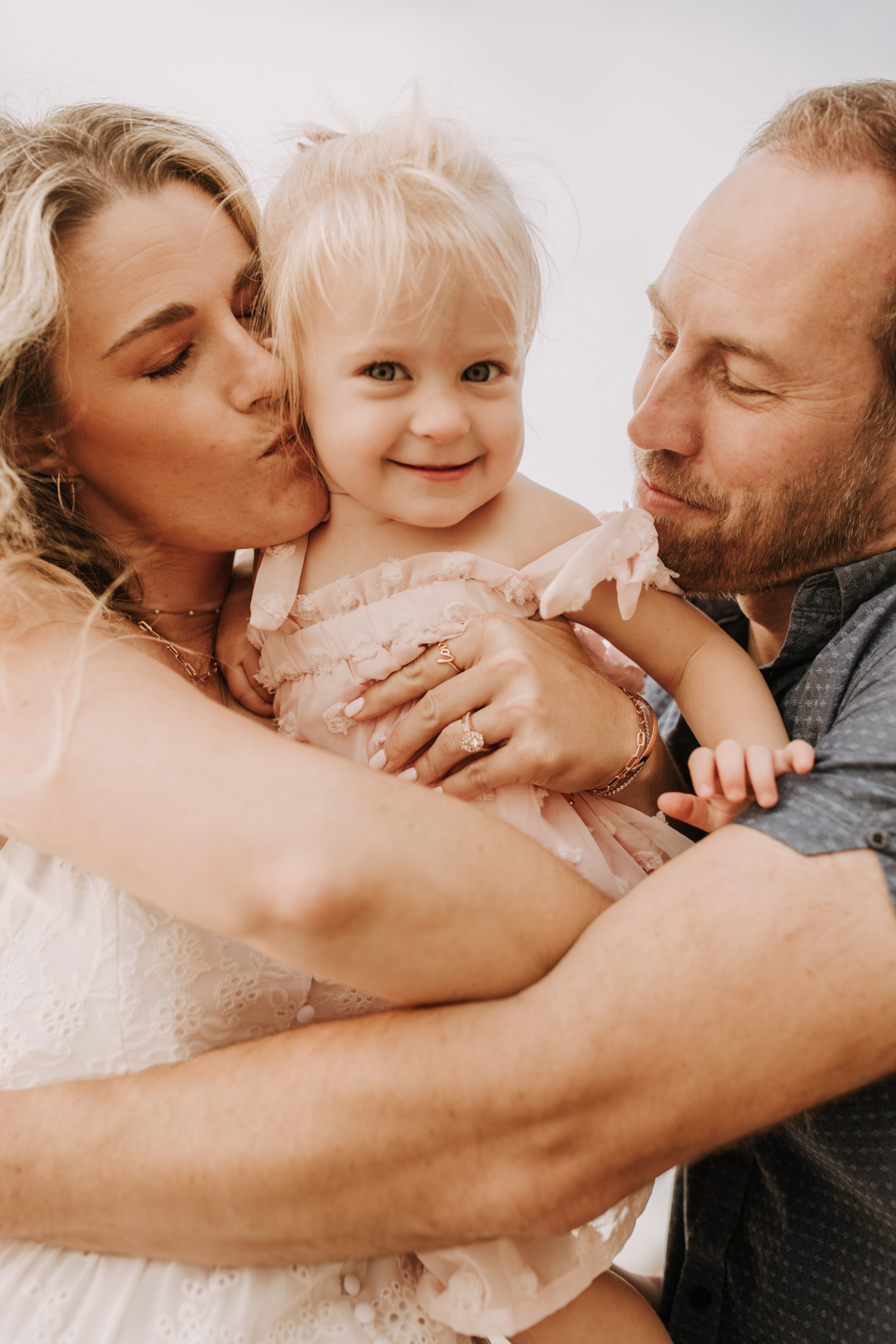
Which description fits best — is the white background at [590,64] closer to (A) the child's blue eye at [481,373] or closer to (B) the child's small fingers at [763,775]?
(A) the child's blue eye at [481,373]

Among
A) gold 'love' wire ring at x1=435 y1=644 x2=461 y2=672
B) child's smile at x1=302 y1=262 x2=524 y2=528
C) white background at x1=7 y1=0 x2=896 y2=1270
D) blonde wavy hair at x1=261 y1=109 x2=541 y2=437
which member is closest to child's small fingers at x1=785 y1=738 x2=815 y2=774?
gold 'love' wire ring at x1=435 y1=644 x2=461 y2=672

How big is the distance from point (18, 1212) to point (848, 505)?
5.41 ft

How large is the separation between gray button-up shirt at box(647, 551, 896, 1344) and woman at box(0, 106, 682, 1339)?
0.32m

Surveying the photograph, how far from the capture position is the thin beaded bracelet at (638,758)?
1.43 meters

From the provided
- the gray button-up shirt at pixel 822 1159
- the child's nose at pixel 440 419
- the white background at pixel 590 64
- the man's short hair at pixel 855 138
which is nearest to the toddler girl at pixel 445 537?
the child's nose at pixel 440 419

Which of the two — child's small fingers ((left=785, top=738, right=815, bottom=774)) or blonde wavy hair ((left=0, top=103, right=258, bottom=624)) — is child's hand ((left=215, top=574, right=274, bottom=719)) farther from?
child's small fingers ((left=785, top=738, right=815, bottom=774))

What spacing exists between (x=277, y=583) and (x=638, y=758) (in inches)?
25.6

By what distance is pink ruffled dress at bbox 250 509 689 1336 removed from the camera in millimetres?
1335

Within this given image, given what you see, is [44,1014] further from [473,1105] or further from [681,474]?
[681,474]

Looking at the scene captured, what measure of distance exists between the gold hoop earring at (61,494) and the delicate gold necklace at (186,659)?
0.19 metres

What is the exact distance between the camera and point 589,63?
3.04m

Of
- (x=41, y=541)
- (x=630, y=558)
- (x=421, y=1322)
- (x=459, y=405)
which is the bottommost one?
(x=421, y=1322)

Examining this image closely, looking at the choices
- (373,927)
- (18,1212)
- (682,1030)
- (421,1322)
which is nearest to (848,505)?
(682,1030)

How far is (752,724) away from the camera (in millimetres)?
1316
